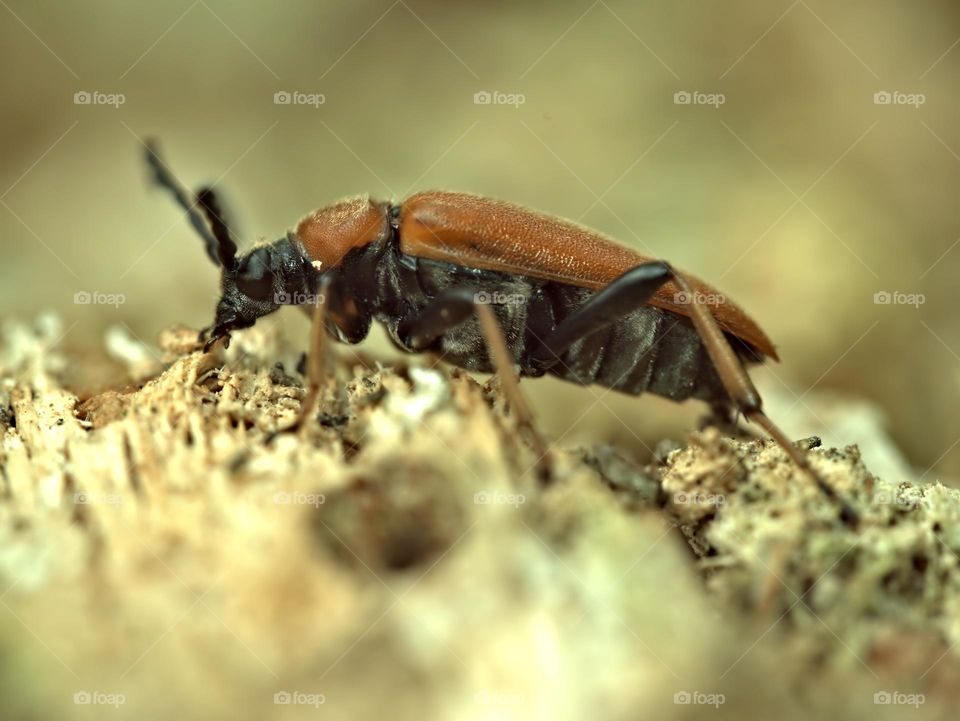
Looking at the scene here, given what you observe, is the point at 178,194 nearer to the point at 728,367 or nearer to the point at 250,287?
the point at 250,287

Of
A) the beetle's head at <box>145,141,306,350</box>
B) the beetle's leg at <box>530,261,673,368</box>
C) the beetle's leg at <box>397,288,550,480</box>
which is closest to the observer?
the beetle's leg at <box>397,288,550,480</box>

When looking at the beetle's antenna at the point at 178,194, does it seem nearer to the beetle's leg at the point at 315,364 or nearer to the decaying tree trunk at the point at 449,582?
the beetle's leg at the point at 315,364

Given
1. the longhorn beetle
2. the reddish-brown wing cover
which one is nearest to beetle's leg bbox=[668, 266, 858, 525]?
the longhorn beetle

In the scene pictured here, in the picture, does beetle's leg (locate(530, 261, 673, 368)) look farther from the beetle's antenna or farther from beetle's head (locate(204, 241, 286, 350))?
the beetle's antenna

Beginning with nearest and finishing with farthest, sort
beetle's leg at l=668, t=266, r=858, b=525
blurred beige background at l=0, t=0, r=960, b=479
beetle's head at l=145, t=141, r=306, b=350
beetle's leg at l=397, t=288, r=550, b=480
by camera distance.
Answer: beetle's leg at l=397, t=288, r=550, b=480
beetle's leg at l=668, t=266, r=858, b=525
beetle's head at l=145, t=141, r=306, b=350
blurred beige background at l=0, t=0, r=960, b=479

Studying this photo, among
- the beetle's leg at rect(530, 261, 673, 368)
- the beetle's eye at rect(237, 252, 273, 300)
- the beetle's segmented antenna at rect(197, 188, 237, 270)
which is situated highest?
the beetle's segmented antenna at rect(197, 188, 237, 270)

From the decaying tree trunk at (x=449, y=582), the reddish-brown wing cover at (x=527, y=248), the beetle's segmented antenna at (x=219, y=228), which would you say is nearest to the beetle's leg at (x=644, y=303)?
the reddish-brown wing cover at (x=527, y=248)

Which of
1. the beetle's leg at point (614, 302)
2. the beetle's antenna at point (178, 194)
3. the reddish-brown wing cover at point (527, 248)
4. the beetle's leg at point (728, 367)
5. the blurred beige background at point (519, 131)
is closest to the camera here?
the beetle's leg at point (728, 367)
